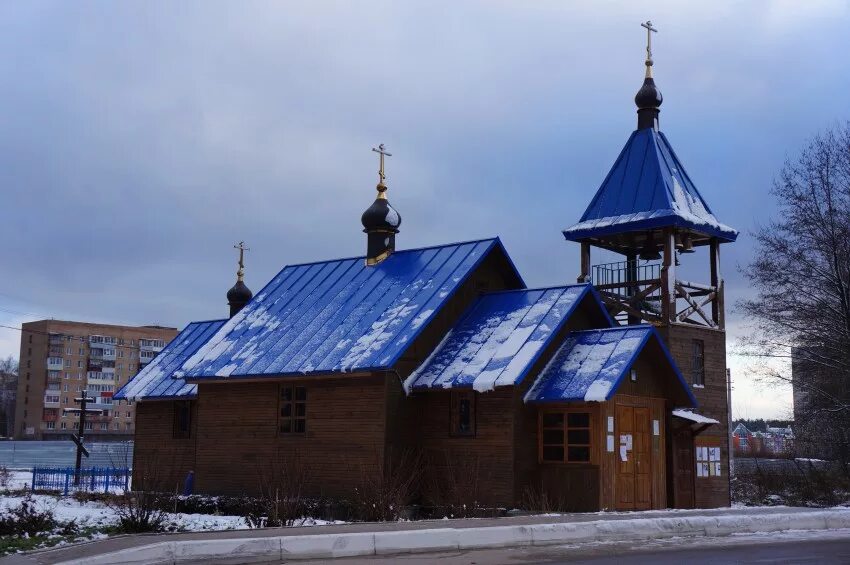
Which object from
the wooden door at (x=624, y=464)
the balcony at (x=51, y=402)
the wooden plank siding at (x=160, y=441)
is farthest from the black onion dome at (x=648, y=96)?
the balcony at (x=51, y=402)

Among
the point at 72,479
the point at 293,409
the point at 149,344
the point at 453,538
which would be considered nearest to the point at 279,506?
the point at 453,538

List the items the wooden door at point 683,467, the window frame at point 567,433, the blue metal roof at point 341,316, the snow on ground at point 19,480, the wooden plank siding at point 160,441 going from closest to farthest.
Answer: the window frame at point 567,433, the blue metal roof at point 341,316, the wooden door at point 683,467, the wooden plank siding at point 160,441, the snow on ground at point 19,480

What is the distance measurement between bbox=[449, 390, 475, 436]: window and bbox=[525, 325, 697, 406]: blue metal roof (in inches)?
56.0

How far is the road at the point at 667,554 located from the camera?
12.1 metres

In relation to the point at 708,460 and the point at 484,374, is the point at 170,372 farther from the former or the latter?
the point at 708,460

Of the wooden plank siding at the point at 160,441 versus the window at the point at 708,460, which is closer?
the window at the point at 708,460

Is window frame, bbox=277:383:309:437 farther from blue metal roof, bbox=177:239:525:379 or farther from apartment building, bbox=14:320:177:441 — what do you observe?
apartment building, bbox=14:320:177:441

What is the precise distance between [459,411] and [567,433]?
244cm

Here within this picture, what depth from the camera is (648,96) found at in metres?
31.9

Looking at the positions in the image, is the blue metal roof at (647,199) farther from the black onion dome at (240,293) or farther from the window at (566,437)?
the black onion dome at (240,293)

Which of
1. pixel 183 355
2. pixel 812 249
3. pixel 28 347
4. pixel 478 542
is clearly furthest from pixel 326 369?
pixel 28 347

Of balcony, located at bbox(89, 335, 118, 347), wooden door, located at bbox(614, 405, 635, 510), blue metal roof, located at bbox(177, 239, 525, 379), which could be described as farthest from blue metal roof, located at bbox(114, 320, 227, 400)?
balcony, located at bbox(89, 335, 118, 347)

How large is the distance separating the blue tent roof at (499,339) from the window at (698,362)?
6.25 meters

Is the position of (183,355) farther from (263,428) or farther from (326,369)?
(326,369)
